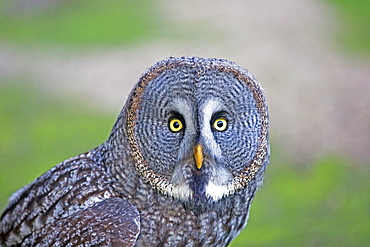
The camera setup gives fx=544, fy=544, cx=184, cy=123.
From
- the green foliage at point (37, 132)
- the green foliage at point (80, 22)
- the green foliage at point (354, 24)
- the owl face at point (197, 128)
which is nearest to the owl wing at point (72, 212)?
the owl face at point (197, 128)

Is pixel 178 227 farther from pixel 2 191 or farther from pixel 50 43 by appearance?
pixel 50 43

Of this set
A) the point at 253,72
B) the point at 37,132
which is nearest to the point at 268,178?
the point at 253,72

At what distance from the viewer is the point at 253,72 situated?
8828mm

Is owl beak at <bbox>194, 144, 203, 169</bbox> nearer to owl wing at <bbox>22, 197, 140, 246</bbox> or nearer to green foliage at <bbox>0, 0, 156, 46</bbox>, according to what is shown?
owl wing at <bbox>22, 197, 140, 246</bbox>

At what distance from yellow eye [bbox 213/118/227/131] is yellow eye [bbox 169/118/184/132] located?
172 mm

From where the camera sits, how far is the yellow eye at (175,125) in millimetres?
2811

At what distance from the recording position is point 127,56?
9.98 meters

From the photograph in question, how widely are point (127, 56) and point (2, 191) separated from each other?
13.4 ft

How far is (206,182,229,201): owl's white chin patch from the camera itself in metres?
2.95

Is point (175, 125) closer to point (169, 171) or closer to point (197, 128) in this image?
point (197, 128)

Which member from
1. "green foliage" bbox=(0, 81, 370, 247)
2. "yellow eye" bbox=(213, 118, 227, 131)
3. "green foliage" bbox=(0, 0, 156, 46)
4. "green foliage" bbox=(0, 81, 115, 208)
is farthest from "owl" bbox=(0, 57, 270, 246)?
"green foliage" bbox=(0, 0, 156, 46)

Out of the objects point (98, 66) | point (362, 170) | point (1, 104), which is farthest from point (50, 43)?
point (362, 170)

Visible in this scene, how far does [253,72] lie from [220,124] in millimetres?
6138

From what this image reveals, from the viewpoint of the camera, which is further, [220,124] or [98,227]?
[98,227]
